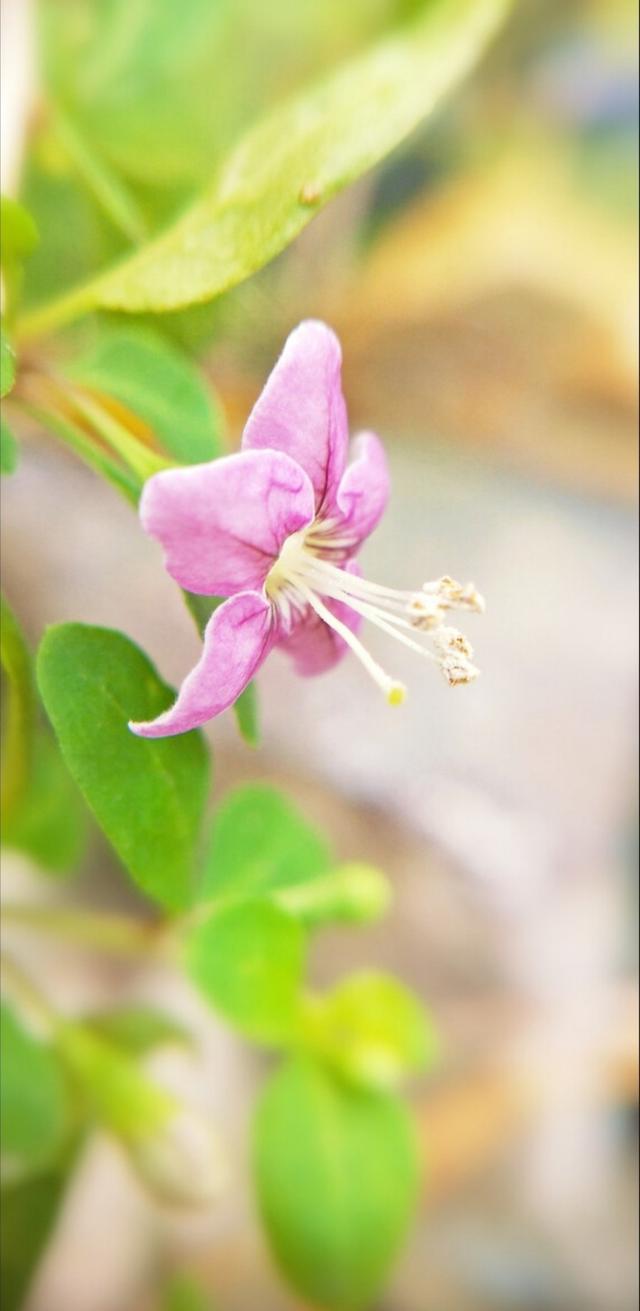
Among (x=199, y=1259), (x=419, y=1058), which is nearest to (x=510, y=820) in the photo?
(x=419, y=1058)

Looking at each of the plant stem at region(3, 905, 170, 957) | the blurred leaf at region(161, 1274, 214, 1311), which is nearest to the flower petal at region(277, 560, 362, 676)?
the plant stem at region(3, 905, 170, 957)

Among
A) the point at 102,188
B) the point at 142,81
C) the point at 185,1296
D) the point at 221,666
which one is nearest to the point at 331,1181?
the point at 185,1296

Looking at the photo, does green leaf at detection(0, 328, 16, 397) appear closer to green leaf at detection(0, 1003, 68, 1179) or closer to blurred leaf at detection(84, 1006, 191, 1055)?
green leaf at detection(0, 1003, 68, 1179)

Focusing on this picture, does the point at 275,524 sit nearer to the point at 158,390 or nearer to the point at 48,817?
the point at 158,390

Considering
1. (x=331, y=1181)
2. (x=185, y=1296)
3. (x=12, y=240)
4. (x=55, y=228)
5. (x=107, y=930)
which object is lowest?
(x=185, y=1296)

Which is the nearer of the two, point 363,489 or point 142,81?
point 363,489

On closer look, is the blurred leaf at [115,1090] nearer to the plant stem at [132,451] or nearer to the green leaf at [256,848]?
the green leaf at [256,848]
